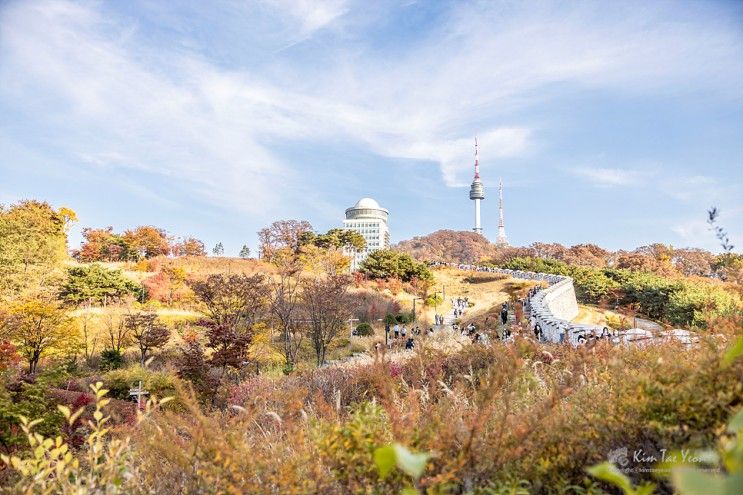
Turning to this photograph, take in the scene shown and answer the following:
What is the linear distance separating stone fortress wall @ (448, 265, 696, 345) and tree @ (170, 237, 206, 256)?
36915mm

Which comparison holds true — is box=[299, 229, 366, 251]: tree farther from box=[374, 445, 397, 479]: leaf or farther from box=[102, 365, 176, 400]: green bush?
box=[374, 445, 397, 479]: leaf

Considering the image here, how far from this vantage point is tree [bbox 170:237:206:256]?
49.9 m

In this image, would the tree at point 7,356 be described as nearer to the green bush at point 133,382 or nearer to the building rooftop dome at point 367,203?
the green bush at point 133,382

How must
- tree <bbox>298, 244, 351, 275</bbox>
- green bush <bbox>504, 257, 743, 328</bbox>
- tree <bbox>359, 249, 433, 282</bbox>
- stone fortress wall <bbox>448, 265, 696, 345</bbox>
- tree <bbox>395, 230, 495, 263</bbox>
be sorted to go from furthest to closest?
tree <bbox>395, 230, 495, 263</bbox> < tree <bbox>359, 249, 433, 282</bbox> < tree <bbox>298, 244, 351, 275</bbox> < green bush <bbox>504, 257, 743, 328</bbox> < stone fortress wall <bbox>448, 265, 696, 345</bbox>

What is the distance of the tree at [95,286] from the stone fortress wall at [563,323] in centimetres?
2307

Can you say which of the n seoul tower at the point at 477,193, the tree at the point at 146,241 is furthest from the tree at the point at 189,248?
the n seoul tower at the point at 477,193

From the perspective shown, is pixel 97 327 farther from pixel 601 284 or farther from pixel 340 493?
pixel 601 284

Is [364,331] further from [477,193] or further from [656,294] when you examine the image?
[477,193]

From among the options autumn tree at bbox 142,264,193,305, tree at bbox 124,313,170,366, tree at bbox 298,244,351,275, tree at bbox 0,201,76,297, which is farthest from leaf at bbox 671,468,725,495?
tree at bbox 298,244,351,275

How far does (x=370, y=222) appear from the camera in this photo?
10369 cm

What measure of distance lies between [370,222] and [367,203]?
6873mm

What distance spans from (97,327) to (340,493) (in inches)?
853

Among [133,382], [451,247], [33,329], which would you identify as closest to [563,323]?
[133,382]

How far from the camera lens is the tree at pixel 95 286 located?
24.6 m
